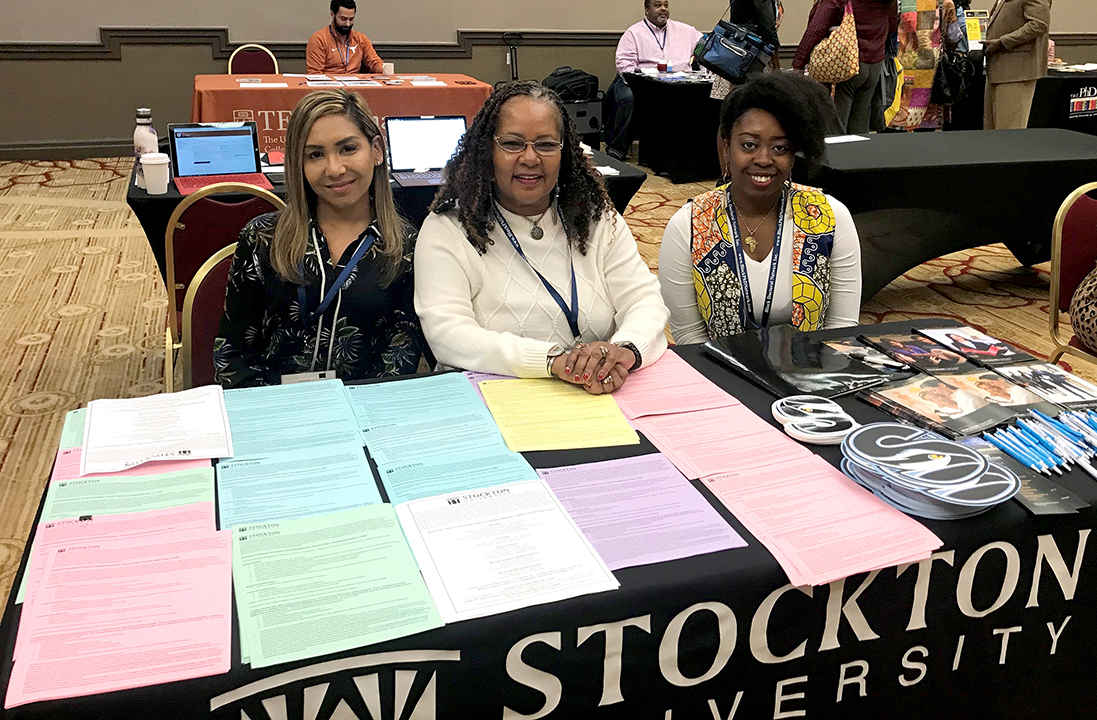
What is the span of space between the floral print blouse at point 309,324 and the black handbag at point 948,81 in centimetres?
473

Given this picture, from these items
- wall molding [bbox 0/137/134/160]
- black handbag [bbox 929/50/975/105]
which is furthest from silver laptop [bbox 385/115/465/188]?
wall molding [bbox 0/137/134/160]

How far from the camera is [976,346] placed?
1729 mm

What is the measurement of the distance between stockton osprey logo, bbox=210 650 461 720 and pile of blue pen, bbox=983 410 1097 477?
0.89m

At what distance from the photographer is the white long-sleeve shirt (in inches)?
83.9

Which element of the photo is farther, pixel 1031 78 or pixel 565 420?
pixel 1031 78

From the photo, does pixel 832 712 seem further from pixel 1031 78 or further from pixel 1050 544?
pixel 1031 78

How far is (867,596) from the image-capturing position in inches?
45.0

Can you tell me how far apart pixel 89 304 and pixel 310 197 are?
2773mm

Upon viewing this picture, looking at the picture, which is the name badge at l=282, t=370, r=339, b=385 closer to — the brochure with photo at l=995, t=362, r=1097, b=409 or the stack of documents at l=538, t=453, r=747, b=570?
the stack of documents at l=538, t=453, r=747, b=570

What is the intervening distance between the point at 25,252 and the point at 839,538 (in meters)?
5.04

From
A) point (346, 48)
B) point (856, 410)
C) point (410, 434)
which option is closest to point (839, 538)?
point (856, 410)

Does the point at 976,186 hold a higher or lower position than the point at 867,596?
higher

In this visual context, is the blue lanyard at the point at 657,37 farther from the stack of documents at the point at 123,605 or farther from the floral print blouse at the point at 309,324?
the stack of documents at the point at 123,605

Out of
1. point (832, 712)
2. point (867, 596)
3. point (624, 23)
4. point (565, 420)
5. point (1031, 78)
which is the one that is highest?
point (624, 23)
